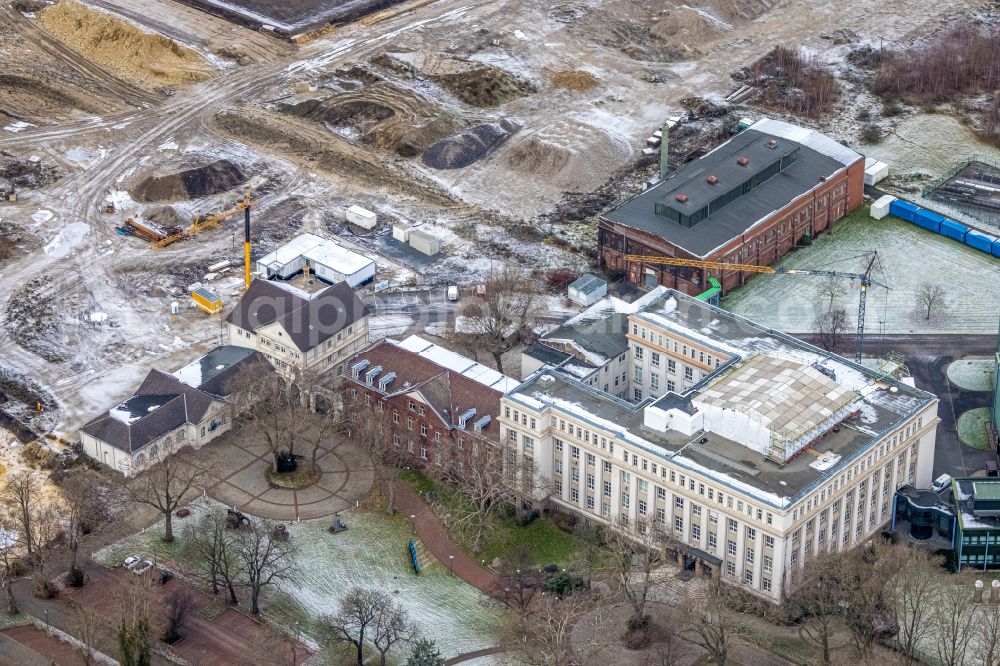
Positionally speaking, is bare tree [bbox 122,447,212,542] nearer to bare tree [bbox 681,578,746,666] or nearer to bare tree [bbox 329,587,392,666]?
bare tree [bbox 329,587,392,666]

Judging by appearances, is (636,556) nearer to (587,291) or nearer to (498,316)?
(498,316)

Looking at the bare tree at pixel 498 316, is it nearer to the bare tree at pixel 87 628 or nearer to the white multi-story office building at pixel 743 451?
the white multi-story office building at pixel 743 451

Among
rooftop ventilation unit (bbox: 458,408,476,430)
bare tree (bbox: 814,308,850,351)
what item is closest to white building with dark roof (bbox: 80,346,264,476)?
rooftop ventilation unit (bbox: 458,408,476,430)

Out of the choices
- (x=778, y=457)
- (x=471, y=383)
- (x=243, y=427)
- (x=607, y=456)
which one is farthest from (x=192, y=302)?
(x=778, y=457)

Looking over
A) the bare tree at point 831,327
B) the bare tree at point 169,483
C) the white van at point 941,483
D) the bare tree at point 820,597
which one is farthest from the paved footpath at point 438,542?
the bare tree at point 831,327

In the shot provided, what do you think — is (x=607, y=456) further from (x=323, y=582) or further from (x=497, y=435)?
(x=323, y=582)

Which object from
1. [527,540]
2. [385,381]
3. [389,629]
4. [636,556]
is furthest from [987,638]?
[385,381]
